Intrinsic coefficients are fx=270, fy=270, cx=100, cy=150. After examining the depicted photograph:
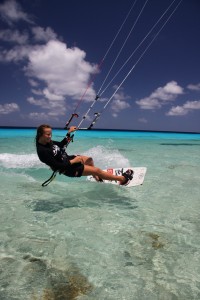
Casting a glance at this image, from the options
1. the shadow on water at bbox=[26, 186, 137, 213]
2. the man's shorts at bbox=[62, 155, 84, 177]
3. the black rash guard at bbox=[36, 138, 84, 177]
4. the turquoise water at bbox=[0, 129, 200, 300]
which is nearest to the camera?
the turquoise water at bbox=[0, 129, 200, 300]

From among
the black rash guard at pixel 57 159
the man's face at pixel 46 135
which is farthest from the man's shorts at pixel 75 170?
the man's face at pixel 46 135

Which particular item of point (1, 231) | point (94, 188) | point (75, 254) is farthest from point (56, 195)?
point (75, 254)

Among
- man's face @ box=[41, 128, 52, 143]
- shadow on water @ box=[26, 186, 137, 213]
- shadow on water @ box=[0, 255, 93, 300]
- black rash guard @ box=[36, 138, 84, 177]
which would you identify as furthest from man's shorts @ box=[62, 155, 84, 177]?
shadow on water @ box=[0, 255, 93, 300]

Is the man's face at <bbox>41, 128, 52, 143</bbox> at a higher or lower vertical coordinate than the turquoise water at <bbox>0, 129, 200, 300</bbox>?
higher

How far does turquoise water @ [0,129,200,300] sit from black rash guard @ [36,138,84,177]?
1170mm

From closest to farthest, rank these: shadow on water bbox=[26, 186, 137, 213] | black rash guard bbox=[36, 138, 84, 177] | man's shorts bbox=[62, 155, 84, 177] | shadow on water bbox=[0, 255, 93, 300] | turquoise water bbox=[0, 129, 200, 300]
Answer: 1. shadow on water bbox=[0, 255, 93, 300]
2. turquoise water bbox=[0, 129, 200, 300]
3. black rash guard bbox=[36, 138, 84, 177]
4. man's shorts bbox=[62, 155, 84, 177]
5. shadow on water bbox=[26, 186, 137, 213]

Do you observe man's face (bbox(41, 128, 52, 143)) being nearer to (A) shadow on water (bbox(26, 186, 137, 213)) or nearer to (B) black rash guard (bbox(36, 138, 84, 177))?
(B) black rash guard (bbox(36, 138, 84, 177))

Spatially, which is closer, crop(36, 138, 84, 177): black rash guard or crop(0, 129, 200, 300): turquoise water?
crop(0, 129, 200, 300): turquoise water

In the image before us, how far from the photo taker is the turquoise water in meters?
4.08

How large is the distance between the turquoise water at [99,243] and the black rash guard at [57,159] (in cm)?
117

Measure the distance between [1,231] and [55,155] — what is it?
7.15 feet

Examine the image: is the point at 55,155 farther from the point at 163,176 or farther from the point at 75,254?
the point at 163,176

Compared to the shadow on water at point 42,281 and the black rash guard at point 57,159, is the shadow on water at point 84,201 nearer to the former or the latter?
the black rash guard at point 57,159

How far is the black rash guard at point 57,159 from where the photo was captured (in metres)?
6.78
